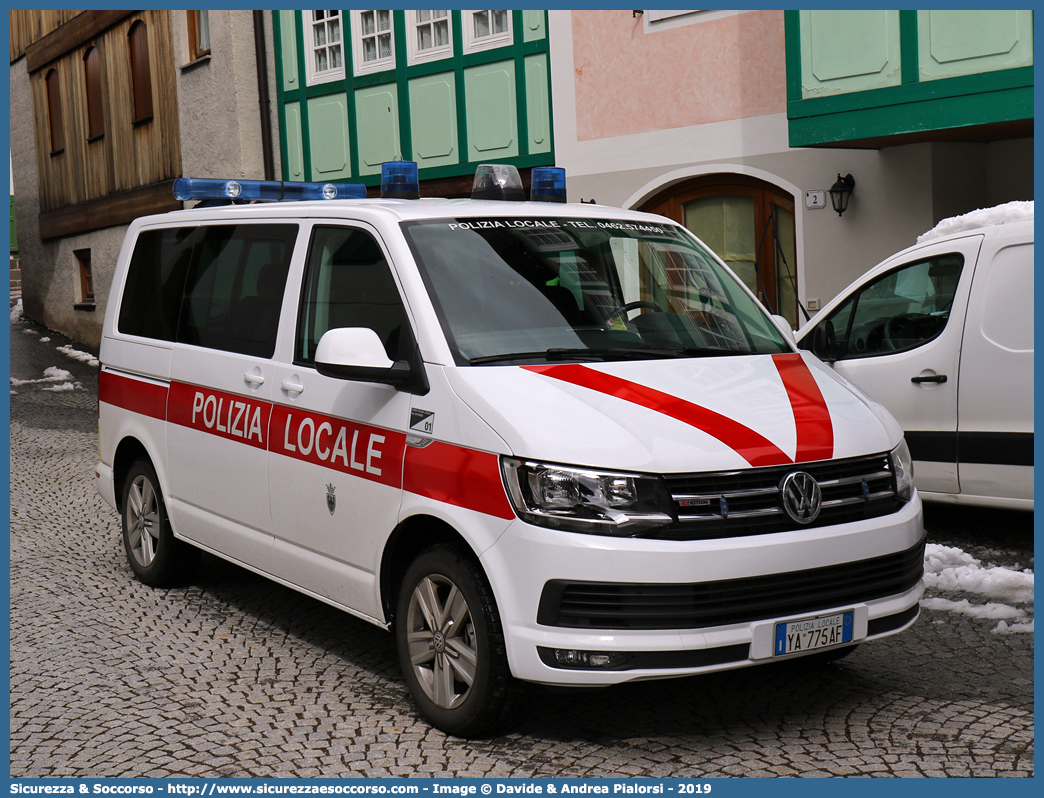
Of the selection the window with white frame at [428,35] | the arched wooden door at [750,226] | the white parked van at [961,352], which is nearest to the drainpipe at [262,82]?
the window with white frame at [428,35]

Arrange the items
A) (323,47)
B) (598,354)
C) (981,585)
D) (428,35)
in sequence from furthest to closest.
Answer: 1. (323,47)
2. (428,35)
3. (981,585)
4. (598,354)

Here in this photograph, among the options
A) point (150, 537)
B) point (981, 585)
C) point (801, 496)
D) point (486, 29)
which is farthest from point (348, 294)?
point (486, 29)

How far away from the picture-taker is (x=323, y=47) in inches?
731

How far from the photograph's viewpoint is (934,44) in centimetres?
1047

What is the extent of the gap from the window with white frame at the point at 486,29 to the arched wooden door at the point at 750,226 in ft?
10.9

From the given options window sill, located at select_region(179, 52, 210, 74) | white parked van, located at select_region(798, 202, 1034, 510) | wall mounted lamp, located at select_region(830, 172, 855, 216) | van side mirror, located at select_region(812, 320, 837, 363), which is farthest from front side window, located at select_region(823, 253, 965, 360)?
window sill, located at select_region(179, 52, 210, 74)

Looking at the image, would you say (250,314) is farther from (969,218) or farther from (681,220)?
(681,220)

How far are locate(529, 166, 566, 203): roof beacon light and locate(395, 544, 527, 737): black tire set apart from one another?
2.37 m

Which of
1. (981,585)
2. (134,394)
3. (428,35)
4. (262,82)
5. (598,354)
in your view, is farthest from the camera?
(262,82)

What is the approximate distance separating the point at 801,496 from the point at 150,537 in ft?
13.2

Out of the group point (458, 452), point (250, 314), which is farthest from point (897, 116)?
point (458, 452)

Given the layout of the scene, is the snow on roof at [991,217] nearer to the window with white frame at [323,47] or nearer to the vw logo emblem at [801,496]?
the vw logo emblem at [801,496]

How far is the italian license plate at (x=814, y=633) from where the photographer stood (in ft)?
13.0

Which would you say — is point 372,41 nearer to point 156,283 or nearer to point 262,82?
point 262,82
